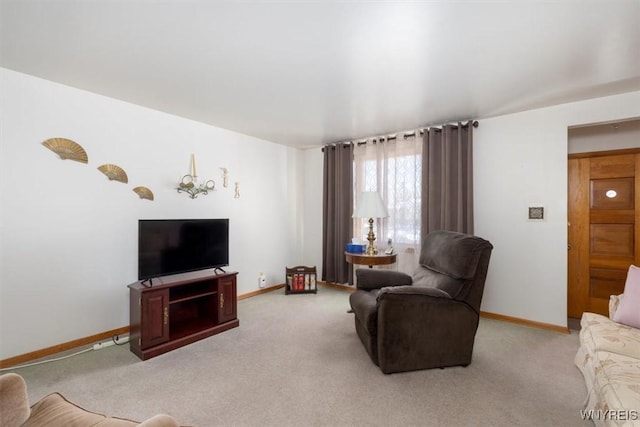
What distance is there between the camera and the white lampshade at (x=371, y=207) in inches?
144

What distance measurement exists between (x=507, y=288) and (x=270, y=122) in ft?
11.3

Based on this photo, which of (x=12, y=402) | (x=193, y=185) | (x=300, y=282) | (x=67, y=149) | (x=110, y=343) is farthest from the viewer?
(x=300, y=282)

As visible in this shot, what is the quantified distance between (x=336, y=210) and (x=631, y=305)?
3282mm

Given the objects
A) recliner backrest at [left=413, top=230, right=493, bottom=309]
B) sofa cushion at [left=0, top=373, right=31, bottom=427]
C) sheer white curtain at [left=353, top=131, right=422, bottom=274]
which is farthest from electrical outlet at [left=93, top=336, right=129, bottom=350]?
sheer white curtain at [left=353, top=131, right=422, bottom=274]

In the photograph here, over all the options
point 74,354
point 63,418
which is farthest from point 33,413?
point 74,354

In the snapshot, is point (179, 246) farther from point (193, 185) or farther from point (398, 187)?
point (398, 187)

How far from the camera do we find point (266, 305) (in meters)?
3.86

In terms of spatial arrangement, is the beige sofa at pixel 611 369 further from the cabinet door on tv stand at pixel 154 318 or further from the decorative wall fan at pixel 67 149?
the decorative wall fan at pixel 67 149

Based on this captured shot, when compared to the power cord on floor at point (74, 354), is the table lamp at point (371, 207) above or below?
above

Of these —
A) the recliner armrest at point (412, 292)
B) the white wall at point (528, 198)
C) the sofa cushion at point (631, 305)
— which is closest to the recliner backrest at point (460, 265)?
the recliner armrest at point (412, 292)

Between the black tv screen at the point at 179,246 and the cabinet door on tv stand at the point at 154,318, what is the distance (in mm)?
274

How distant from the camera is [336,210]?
4586mm

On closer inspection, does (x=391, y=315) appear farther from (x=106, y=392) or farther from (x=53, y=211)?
(x=53, y=211)

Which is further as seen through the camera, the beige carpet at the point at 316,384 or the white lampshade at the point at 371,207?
the white lampshade at the point at 371,207
